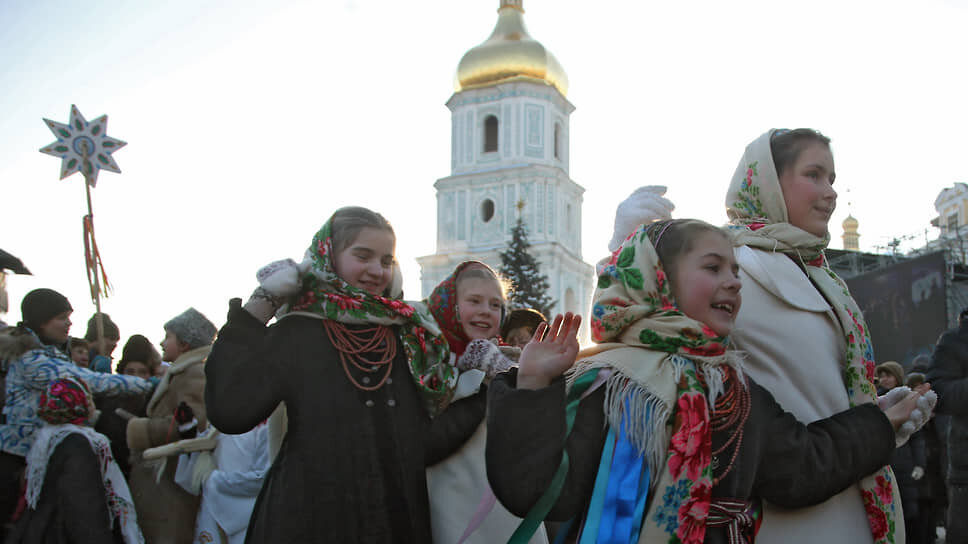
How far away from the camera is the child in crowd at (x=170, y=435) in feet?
14.7

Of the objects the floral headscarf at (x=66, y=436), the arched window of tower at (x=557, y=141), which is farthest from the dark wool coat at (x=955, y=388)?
the arched window of tower at (x=557, y=141)

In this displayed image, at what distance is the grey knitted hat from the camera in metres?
4.75

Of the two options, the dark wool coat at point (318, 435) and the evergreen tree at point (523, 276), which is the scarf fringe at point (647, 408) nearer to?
the dark wool coat at point (318, 435)

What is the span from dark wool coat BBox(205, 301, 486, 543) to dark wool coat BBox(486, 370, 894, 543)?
89 cm

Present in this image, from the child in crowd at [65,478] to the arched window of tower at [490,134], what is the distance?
37.9m

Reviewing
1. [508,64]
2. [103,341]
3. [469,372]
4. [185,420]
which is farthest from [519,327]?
[508,64]

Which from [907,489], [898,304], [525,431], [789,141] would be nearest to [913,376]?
[907,489]

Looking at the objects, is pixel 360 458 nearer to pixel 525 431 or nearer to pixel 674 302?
pixel 525 431

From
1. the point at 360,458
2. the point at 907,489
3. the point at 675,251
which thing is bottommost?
the point at 907,489

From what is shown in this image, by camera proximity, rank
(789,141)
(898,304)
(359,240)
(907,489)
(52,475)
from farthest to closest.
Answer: (898,304) < (907,489) < (52,475) < (359,240) < (789,141)

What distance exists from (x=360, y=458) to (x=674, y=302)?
3.98 ft

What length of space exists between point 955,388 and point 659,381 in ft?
10.8

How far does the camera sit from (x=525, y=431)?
5.87 ft

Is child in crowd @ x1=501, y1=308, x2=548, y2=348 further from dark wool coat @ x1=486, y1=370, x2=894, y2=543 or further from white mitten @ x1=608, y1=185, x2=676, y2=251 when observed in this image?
dark wool coat @ x1=486, y1=370, x2=894, y2=543
